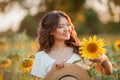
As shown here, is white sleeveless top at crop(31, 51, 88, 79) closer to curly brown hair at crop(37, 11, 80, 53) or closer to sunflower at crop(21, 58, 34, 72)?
curly brown hair at crop(37, 11, 80, 53)

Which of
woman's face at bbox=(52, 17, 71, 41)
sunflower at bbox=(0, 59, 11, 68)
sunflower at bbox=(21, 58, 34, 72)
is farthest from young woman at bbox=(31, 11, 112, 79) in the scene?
sunflower at bbox=(0, 59, 11, 68)

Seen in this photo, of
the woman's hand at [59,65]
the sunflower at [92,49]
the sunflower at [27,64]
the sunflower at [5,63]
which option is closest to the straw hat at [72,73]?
the woman's hand at [59,65]

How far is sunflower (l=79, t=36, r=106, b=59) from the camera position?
160 inches

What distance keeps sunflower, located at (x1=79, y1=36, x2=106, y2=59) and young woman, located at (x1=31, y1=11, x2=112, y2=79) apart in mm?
237

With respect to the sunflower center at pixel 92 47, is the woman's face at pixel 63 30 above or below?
above

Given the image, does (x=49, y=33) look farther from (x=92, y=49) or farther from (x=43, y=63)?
(x=92, y=49)

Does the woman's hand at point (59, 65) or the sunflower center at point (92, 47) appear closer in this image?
the sunflower center at point (92, 47)

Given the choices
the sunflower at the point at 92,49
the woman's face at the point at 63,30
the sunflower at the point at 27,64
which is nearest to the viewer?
the sunflower at the point at 92,49

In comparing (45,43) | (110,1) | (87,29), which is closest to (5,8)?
(110,1)

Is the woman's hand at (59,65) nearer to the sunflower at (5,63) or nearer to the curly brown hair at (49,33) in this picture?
the curly brown hair at (49,33)

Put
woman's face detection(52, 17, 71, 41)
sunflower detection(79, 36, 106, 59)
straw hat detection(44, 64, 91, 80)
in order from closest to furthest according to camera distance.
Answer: sunflower detection(79, 36, 106, 59) < straw hat detection(44, 64, 91, 80) < woman's face detection(52, 17, 71, 41)

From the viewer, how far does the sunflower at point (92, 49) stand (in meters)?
4.07

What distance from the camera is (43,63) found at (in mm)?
4477

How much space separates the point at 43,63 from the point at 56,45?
17cm
